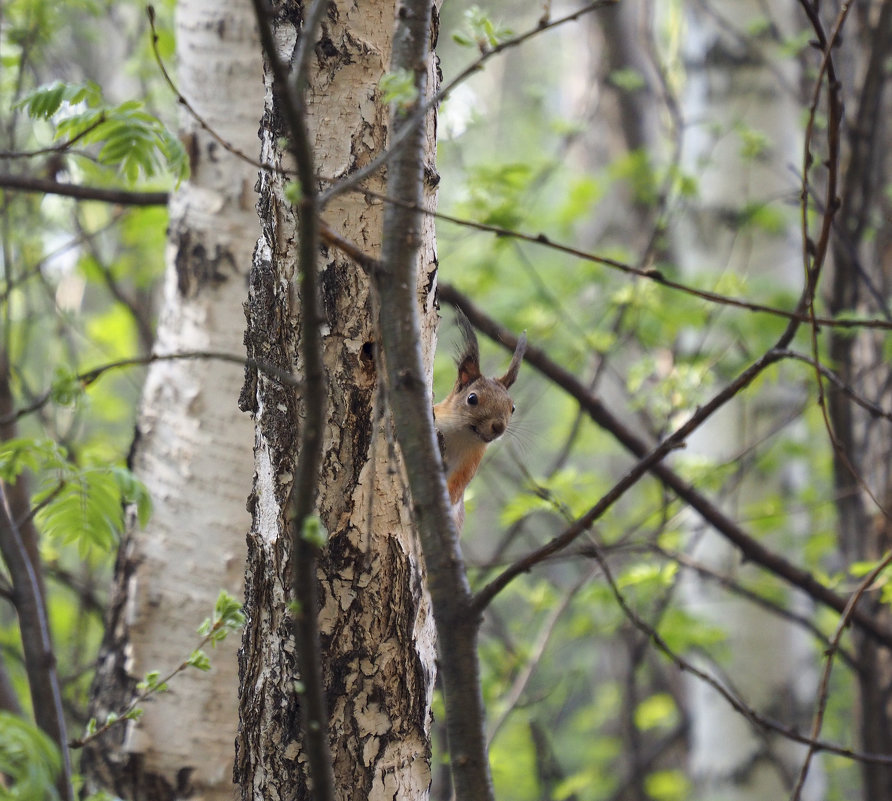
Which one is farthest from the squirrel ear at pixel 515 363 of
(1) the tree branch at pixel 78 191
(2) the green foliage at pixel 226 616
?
(1) the tree branch at pixel 78 191

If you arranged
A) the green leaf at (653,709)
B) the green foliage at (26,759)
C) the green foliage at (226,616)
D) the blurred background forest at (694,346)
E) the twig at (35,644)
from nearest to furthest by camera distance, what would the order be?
the green foliage at (26,759) → the twig at (35,644) → the green foliage at (226,616) → the blurred background forest at (694,346) → the green leaf at (653,709)

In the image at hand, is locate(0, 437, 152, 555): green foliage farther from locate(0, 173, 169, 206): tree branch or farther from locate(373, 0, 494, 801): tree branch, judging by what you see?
locate(0, 173, 169, 206): tree branch

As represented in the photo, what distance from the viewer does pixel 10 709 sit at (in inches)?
59.4

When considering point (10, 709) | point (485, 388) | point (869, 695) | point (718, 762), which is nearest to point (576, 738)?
point (718, 762)

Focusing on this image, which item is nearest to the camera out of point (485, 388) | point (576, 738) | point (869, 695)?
point (485, 388)

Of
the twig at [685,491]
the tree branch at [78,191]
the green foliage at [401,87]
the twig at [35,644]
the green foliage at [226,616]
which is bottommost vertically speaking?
the twig at [35,644]

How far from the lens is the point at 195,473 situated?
1.83 metres

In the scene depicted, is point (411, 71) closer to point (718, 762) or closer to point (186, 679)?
point (186, 679)

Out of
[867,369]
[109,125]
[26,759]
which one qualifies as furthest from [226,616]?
[867,369]

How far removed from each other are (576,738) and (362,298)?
7.37 meters

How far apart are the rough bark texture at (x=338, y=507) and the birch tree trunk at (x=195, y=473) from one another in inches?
27.7

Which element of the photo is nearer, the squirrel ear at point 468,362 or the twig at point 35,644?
the twig at point 35,644

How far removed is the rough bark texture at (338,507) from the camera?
105 cm

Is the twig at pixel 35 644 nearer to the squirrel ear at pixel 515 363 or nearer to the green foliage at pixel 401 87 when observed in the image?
the green foliage at pixel 401 87
